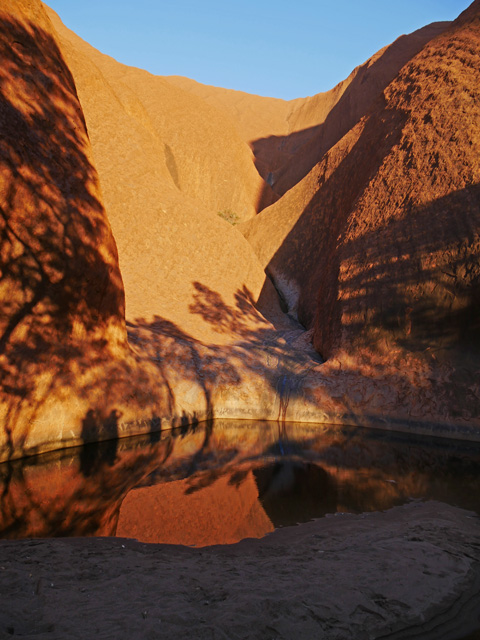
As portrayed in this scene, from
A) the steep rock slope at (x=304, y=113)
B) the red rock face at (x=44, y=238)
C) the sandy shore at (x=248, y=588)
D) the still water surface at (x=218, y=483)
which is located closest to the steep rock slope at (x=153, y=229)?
the red rock face at (x=44, y=238)

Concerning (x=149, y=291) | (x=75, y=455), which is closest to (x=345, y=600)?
(x=75, y=455)

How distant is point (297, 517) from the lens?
527cm

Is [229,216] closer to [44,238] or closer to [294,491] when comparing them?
[44,238]

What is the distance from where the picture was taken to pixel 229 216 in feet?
94.5

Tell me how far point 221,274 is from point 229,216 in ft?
41.7

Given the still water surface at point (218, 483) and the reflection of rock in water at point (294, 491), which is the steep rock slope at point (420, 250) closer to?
the still water surface at point (218, 483)

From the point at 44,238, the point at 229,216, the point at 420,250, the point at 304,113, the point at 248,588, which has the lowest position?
the point at 248,588

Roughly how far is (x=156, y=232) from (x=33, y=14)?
807cm

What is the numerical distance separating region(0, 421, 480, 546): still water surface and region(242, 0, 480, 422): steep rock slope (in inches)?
66.8

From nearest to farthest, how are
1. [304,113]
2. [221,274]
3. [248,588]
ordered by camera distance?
[248,588]
[221,274]
[304,113]

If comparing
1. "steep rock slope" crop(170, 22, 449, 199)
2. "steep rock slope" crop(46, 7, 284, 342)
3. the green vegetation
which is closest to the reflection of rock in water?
"steep rock slope" crop(46, 7, 284, 342)

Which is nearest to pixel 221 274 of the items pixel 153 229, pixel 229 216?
pixel 153 229

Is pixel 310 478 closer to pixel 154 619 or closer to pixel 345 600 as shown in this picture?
pixel 345 600

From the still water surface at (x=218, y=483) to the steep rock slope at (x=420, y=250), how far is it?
1.70 meters
